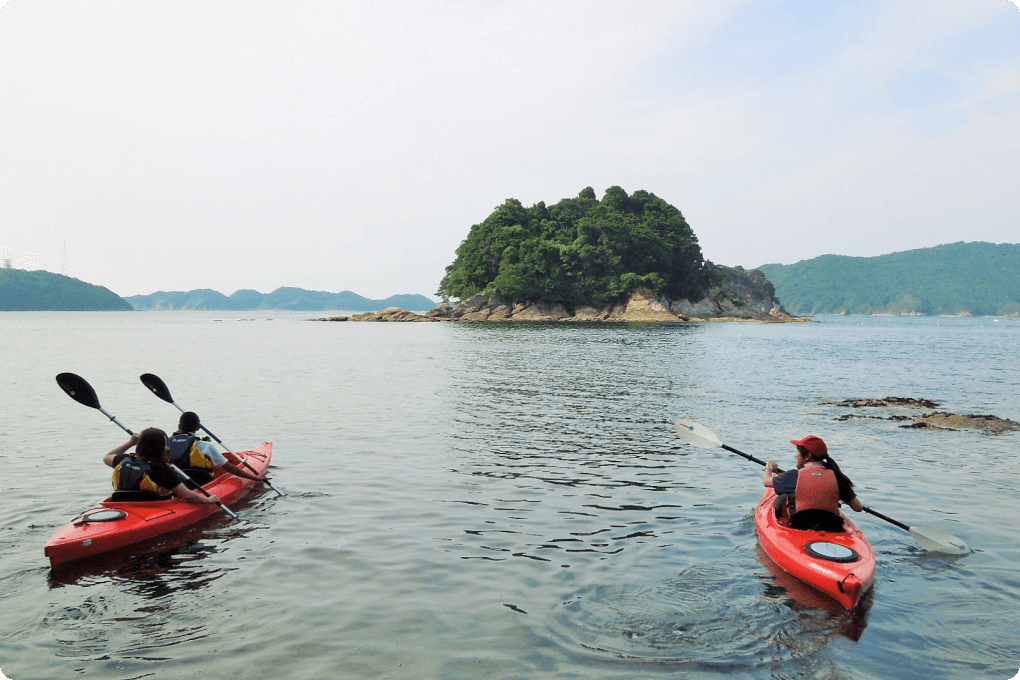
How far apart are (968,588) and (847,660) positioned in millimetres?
2909

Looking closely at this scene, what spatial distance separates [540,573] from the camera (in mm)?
8086

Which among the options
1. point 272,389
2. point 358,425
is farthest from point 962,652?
point 272,389

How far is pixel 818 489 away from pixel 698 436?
4306 millimetres

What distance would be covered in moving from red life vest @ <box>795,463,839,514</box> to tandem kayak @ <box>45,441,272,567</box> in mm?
8421

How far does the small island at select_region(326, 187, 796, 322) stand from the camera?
105500mm

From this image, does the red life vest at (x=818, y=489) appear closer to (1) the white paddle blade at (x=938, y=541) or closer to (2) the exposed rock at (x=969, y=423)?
(1) the white paddle blade at (x=938, y=541)

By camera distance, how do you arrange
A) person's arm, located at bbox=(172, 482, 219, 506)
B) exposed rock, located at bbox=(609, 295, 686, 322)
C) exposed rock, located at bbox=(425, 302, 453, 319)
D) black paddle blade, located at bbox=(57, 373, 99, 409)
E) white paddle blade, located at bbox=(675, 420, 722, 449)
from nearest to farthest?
1. person's arm, located at bbox=(172, 482, 219, 506)
2. black paddle blade, located at bbox=(57, 373, 99, 409)
3. white paddle blade, located at bbox=(675, 420, 722, 449)
4. exposed rock, located at bbox=(609, 295, 686, 322)
5. exposed rock, located at bbox=(425, 302, 453, 319)

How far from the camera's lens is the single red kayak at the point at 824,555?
7.11 meters

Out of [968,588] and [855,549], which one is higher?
[855,549]

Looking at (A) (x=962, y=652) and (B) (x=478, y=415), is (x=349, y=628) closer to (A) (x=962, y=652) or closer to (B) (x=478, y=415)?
(A) (x=962, y=652)

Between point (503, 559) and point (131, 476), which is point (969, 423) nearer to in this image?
point (503, 559)

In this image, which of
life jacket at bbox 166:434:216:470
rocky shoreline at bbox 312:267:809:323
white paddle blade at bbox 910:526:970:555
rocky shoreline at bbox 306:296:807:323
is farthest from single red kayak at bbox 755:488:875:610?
rocky shoreline at bbox 306:296:807:323

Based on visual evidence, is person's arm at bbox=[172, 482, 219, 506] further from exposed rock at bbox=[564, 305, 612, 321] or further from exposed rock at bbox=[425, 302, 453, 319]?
exposed rock at bbox=[425, 302, 453, 319]

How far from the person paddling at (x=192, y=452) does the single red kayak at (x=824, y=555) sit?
28.0 feet
